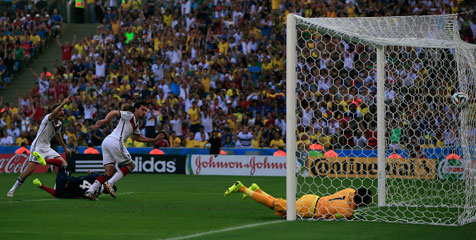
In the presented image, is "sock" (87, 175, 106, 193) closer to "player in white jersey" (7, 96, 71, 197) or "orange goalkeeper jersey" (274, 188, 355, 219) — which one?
"player in white jersey" (7, 96, 71, 197)

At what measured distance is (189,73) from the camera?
1342 inches

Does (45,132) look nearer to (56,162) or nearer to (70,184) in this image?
(56,162)

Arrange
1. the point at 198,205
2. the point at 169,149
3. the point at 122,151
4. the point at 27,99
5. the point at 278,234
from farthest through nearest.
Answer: the point at 27,99, the point at 169,149, the point at 122,151, the point at 198,205, the point at 278,234

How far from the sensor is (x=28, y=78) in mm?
39812

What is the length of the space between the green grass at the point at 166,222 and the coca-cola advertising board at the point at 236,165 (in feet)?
34.8

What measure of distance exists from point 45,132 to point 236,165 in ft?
40.4

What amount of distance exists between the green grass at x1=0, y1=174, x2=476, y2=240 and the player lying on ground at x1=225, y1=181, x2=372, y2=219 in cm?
29

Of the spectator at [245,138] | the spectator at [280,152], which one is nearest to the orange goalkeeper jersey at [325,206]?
the spectator at [280,152]

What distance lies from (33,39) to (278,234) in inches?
1302

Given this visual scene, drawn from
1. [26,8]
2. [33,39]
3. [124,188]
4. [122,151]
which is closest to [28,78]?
[33,39]

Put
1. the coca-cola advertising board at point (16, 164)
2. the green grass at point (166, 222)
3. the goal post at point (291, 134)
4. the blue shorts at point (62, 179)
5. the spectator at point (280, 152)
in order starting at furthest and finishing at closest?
the coca-cola advertising board at point (16, 164) < the spectator at point (280, 152) < the blue shorts at point (62, 179) < the goal post at point (291, 134) < the green grass at point (166, 222)

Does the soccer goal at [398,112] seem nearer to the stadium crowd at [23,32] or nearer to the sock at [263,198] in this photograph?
the sock at [263,198]

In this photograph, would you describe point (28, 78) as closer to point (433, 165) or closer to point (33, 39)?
point (33, 39)

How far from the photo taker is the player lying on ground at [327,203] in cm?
1201
